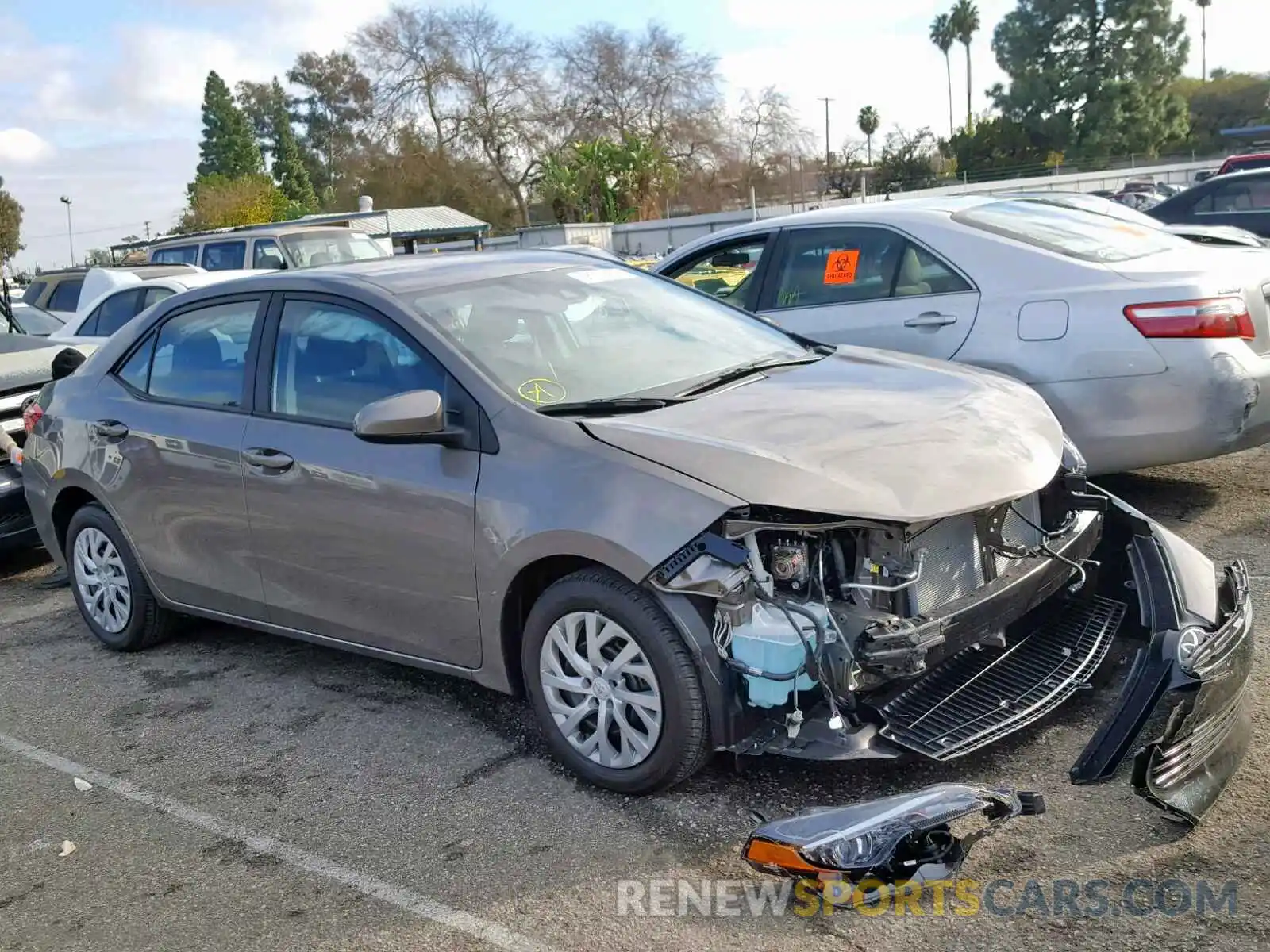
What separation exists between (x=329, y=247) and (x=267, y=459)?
1132 cm

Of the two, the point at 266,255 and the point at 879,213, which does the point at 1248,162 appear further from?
the point at 879,213

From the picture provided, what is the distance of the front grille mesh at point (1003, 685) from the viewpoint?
11.0 ft

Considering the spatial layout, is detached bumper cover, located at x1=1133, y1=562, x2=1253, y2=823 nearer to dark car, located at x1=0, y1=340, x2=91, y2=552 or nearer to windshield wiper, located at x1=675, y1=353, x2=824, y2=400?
windshield wiper, located at x1=675, y1=353, x2=824, y2=400

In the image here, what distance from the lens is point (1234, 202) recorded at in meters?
13.2

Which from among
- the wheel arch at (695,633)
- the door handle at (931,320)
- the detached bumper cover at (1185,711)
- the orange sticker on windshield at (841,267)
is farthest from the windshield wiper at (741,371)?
the orange sticker on windshield at (841,267)

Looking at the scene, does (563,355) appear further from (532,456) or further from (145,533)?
(145,533)

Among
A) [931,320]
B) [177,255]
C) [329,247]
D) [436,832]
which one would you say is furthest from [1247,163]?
[436,832]

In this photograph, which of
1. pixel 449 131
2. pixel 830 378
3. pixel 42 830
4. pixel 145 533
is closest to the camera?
pixel 42 830

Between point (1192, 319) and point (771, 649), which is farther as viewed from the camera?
point (1192, 319)

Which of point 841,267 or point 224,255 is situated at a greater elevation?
point 224,255

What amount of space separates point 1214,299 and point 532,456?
11.2 feet

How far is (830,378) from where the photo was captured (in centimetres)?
426

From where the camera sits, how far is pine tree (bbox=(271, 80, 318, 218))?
80.3 m

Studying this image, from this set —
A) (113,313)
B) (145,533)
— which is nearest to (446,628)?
(145,533)
